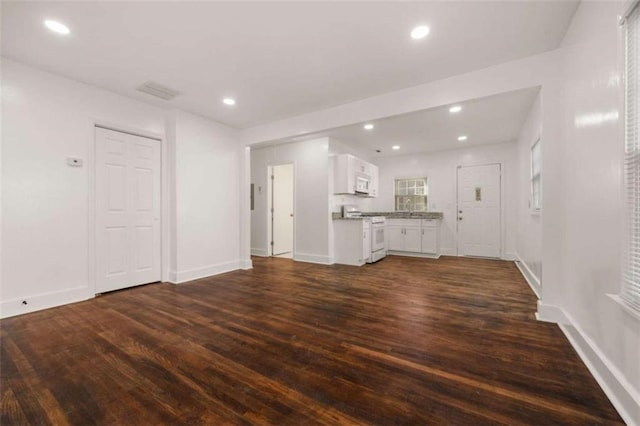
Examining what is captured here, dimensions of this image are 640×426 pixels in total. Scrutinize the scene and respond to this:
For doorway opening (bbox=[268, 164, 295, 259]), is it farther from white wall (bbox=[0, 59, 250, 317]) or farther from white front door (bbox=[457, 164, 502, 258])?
white front door (bbox=[457, 164, 502, 258])

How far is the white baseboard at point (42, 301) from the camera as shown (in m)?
2.79

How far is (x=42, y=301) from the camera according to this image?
301 centimetres

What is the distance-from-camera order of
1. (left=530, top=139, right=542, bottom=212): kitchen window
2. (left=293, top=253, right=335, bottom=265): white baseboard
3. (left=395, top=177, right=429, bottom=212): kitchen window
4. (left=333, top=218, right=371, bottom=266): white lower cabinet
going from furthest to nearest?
(left=395, top=177, right=429, bottom=212): kitchen window → (left=293, top=253, right=335, bottom=265): white baseboard → (left=333, top=218, right=371, bottom=266): white lower cabinet → (left=530, top=139, right=542, bottom=212): kitchen window

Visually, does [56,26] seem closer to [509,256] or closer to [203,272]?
[203,272]

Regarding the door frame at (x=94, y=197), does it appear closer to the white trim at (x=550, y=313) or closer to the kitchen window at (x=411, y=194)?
the white trim at (x=550, y=313)

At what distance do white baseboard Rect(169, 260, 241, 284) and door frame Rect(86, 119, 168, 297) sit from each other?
169mm

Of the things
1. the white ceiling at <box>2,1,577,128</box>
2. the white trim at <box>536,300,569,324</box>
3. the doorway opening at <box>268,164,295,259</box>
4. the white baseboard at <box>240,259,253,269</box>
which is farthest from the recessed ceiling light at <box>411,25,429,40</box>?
the white baseboard at <box>240,259,253,269</box>

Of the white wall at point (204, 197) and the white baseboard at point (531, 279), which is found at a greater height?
the white wall at point (204, 197)

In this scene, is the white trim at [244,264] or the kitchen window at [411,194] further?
the kitchen window at [411,194]

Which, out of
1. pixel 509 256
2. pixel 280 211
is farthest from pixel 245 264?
pixel 509 256

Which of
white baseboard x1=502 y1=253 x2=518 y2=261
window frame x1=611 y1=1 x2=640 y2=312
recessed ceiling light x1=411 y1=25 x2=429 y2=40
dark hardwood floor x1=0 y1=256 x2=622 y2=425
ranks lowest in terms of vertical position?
dark hardwood floor x1=0 y1=256 x2=622 y2=425

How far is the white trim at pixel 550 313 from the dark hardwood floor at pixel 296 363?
15 cm

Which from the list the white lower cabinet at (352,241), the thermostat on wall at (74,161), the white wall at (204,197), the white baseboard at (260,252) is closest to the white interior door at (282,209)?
the white baseboard at (260,252)

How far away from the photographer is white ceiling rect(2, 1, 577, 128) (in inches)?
83.6
